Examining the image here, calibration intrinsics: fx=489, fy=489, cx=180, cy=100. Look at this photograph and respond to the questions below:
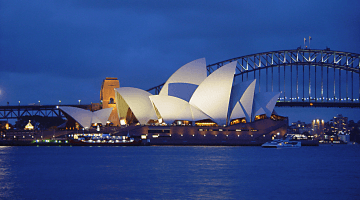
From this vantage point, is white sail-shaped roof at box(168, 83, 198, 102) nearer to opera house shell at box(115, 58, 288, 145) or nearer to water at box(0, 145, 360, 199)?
opera house shell at box(115, 58, 288, 145)

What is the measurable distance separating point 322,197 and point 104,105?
276 feet

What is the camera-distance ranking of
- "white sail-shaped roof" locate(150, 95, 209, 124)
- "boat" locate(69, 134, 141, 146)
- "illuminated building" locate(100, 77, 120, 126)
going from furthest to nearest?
"illuminated building" locate(100, 77, 120, 126) → "white sail-shaped roof" locate(150, 95, 209, 124) → "boat" locate(69, 134, 141, 146)

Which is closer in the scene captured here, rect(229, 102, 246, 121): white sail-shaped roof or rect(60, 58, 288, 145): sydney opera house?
rect(60, 58, 288, 145): sydney opera house

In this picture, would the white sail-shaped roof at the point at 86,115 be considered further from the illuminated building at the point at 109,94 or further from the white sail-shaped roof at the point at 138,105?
the white sail-shaped roof at the point at 138,105

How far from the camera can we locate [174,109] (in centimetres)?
8925

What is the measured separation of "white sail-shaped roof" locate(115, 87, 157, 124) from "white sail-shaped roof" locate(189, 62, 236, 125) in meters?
11.1

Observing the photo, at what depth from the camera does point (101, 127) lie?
322 feet

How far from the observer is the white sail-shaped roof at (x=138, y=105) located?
3703 inches

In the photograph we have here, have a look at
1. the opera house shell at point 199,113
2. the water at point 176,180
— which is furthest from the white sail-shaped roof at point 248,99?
the water at point 176,180

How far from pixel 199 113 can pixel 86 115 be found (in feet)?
87.0

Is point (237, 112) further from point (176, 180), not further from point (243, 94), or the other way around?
point (176, 180)

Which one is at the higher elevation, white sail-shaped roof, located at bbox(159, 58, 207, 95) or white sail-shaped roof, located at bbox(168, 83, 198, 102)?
white sail-shaped roof, located at bbox(159, 58, 207, 95)

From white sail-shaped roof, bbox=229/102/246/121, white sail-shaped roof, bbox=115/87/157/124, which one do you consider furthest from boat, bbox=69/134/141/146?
white sail-shaped roof, bbox=229/102/246/121

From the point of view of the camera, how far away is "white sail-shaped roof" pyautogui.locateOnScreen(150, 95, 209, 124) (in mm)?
88250
